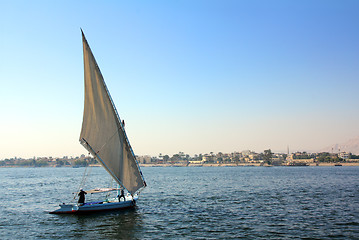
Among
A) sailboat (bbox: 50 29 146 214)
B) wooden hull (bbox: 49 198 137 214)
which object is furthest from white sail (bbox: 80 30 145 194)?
wooden hull (bbox: 49 198 137 214)

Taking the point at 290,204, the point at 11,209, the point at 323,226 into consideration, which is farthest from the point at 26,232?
the point at 290,204

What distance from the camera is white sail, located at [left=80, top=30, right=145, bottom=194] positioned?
103 feet

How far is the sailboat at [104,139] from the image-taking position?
1233 inches

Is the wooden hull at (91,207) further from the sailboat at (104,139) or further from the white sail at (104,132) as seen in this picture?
the white sail at (104,132)

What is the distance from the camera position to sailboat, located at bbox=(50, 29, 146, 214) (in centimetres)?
3131

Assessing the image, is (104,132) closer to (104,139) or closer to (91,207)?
(104,139)

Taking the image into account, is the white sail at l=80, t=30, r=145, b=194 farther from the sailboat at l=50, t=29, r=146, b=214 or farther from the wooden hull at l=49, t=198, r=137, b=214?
the wooden hull at l=49, t=198, r=137, b=214

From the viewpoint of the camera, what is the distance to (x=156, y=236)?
84.7 ft


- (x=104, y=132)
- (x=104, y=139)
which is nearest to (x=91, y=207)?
(x=104, y=139)

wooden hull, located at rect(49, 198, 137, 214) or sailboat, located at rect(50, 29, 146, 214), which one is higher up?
sailboat, located at rect(50, 29, 146, 214)

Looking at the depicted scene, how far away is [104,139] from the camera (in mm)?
33406

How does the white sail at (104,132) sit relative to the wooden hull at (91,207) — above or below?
above

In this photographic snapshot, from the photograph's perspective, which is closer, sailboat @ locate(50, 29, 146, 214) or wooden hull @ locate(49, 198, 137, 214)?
sailboat @ locate(50, 29, 146, 214)

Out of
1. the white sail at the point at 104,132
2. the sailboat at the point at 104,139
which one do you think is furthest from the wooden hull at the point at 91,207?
the white sail at the point at 104,132
